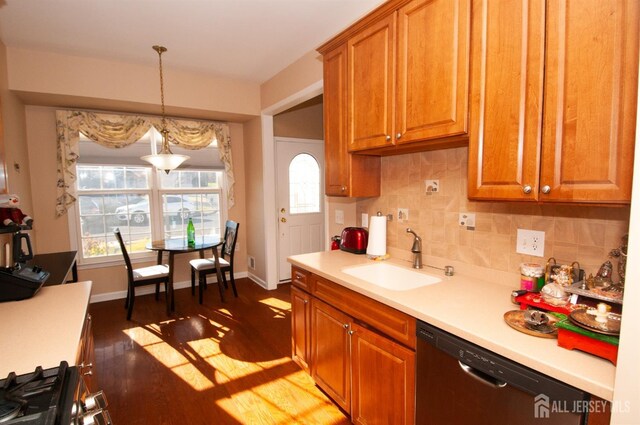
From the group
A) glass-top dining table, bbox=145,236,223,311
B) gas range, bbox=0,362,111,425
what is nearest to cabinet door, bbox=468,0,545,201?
gas range, bbox=0,362,111,425

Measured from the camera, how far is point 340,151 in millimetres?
2258

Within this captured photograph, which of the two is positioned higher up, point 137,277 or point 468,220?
point 468,220

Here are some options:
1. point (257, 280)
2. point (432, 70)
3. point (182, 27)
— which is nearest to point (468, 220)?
point (432, 70)

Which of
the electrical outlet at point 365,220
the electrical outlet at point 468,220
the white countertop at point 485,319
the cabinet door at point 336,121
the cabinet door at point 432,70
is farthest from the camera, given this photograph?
the electrical outlet at point 365,220

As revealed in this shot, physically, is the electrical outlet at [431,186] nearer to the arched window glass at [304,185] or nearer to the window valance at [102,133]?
the arched window glass at [304,185]

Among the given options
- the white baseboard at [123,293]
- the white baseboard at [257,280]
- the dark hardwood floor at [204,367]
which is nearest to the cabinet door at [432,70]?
the dark hardwood floor at [204,367]

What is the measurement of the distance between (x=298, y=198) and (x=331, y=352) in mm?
2887

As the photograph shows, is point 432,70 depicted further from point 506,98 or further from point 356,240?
point 356,240

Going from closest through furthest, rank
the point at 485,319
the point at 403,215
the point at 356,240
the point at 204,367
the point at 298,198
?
the point at 485,319 → the point at 403,215 → the point at 356,240 → the point at 204,367 → the point at 298,198

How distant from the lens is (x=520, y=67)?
4.04 ft

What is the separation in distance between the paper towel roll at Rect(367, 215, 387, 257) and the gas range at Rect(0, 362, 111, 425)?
Result: 1.70 metres

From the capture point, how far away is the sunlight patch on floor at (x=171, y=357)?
2.36 m

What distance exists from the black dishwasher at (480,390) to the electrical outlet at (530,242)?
661 mm

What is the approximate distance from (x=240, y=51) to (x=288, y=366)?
2.89 meters
